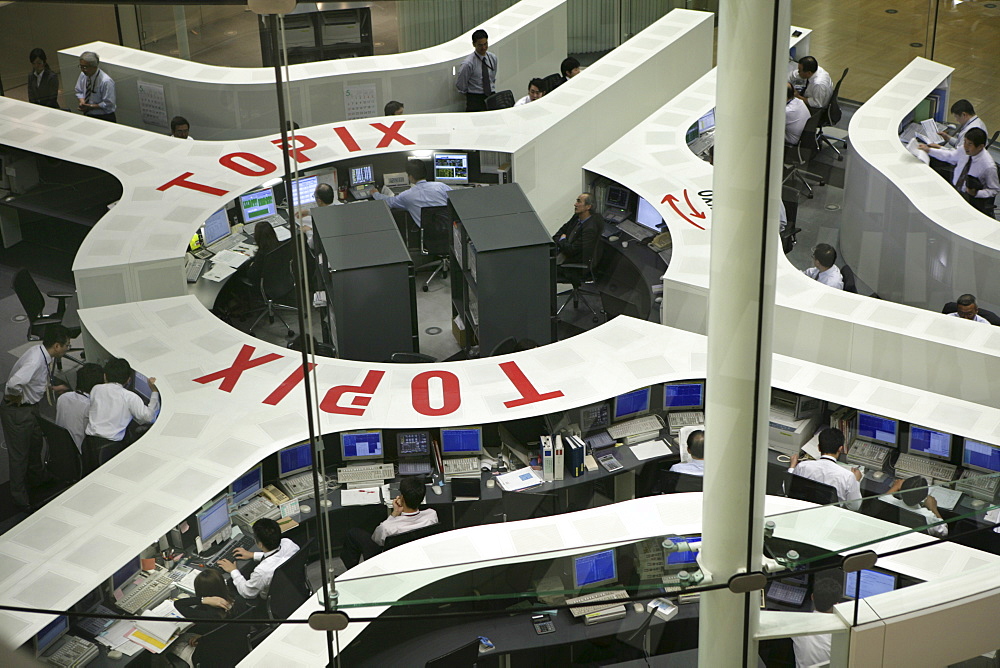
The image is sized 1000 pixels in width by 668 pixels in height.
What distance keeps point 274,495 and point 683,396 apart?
2717mm

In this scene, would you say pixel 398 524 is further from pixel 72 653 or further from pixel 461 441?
pixel 72 653

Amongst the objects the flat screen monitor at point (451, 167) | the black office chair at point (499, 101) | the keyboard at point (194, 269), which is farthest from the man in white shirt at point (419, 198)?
the black office chair at point (499, 101)

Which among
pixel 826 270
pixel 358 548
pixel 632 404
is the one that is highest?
pixel 826 270

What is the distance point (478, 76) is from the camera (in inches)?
446

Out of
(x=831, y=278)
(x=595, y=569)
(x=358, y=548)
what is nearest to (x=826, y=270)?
(x=831, y=278)

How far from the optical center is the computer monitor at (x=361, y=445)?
674 cm

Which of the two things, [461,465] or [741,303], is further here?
[461,465]

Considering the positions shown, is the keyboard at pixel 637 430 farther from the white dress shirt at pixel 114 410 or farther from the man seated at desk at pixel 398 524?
the white dress shirt at pixel 114 410

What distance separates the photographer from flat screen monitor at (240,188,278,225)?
939 centimetres

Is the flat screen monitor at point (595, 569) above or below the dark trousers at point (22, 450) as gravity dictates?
above

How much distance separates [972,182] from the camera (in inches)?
359

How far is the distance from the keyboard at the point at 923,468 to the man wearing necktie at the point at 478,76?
6262 millimetres

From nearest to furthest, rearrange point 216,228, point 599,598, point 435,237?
point 599,598 < point 216,228 < point 435,237

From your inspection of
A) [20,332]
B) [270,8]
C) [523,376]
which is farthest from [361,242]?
[270,8]
